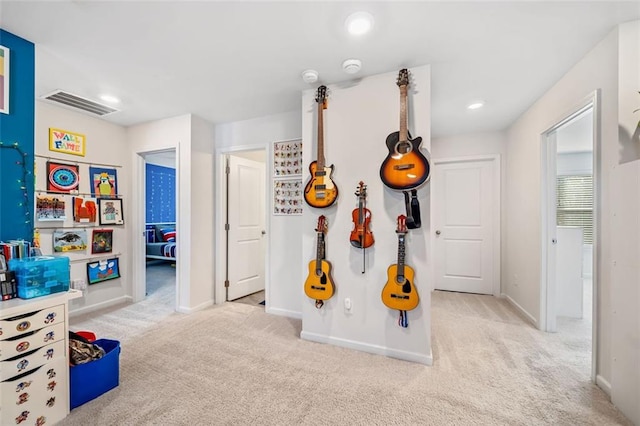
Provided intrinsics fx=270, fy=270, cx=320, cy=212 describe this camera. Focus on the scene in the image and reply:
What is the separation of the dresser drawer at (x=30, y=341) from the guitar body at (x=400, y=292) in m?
2.08

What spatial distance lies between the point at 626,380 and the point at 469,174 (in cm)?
287

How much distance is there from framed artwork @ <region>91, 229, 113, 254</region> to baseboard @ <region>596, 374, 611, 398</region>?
489cm

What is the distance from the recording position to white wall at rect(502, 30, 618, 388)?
5.77ft

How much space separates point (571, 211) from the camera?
200 inches

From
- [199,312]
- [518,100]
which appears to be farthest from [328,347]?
[518,100]

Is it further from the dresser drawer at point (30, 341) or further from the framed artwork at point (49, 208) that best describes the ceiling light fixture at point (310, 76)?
the framed artwork at point (49, 208)

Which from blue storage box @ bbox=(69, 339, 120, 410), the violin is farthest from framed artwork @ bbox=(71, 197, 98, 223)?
the violin

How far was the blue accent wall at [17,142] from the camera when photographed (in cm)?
169

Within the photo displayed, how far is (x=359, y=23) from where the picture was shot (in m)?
1.65

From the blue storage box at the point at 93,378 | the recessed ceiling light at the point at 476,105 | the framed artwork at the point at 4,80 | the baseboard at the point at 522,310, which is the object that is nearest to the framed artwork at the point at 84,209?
the framed artwork at the point at 4,80

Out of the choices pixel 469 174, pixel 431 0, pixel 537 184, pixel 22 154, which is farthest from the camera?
pixel 469 174

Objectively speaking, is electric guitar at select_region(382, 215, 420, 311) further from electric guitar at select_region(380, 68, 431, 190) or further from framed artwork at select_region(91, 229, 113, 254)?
framed artwork at select_region(91, 229, 113, 254)

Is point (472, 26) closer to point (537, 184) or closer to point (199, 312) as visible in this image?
point (537, 184)

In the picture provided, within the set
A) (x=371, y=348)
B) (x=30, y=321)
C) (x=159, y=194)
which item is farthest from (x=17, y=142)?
(x=159, y=194)
